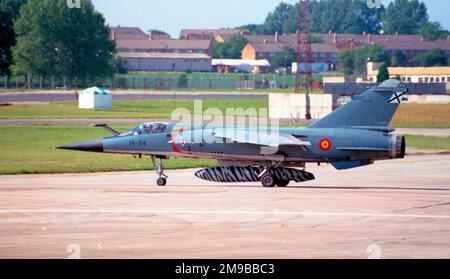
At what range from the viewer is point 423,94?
9462cm

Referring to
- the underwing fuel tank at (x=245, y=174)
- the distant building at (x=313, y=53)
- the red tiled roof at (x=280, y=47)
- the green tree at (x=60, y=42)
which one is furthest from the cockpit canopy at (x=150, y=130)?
the red tiled roof at (x=280, y=47)

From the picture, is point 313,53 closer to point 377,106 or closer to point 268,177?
point 268,177

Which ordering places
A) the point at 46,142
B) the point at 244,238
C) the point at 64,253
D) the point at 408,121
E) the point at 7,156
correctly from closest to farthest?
the point at 64,253 < the point at 244,238 < the point at 7,156 < the point at 46,142 < the point at 408,121

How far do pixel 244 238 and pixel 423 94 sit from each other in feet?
254

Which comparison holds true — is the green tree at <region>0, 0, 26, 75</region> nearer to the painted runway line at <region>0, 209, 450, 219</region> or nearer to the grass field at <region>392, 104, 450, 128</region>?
the grass field at <region>392, 104, 450, 128</region>

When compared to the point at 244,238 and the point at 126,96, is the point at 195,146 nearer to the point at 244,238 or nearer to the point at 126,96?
the point at 244,238

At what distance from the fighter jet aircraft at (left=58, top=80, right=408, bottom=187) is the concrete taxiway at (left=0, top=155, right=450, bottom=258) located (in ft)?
2.43

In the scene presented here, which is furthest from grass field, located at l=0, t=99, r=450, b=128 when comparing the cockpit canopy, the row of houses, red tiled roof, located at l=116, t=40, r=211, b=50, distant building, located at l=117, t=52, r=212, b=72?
red tiled roof, located at l=116, t=40, r=211, b=50

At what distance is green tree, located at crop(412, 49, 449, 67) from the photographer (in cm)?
15525

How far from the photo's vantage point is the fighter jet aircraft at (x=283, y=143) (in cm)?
2925

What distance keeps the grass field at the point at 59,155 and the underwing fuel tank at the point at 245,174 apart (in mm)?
8552

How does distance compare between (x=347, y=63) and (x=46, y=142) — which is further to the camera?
(x=347, y=63)

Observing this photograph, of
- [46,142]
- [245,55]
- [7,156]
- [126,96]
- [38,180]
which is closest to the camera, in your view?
[38,180]

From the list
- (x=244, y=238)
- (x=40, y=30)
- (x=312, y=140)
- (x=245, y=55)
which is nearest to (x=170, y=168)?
(x=312, y=140)
